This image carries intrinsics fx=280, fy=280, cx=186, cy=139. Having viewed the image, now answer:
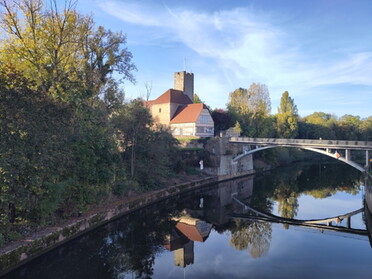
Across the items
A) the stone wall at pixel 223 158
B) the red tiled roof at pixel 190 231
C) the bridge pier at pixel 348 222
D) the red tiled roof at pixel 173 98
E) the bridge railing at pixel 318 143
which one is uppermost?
the red tiled roof at pixel 173 98

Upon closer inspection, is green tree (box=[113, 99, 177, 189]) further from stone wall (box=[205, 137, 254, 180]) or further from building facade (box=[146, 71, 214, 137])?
building facade (box=[146, 71, 214, 137])

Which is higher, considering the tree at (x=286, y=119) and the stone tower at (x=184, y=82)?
the stone tower at (x=184, y=82)

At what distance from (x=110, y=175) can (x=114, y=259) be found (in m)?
5.52

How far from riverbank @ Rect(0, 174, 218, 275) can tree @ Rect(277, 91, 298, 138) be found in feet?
98.7

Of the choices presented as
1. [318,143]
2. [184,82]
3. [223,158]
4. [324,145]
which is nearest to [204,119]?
[223,158]

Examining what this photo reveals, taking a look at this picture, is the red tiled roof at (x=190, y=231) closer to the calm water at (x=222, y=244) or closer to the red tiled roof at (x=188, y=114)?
the calm water at (x=222, y=244)

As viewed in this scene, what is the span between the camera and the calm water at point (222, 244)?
11.3 m

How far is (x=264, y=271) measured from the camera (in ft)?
37.4

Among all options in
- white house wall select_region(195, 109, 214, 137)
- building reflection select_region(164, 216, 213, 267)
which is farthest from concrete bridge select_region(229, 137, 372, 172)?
building reflection select_region(164, 216, 213, 267)

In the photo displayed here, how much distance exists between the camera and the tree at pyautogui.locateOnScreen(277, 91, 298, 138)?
49.2 meters

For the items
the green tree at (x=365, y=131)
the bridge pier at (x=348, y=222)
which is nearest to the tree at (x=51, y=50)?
the bridge pier at (x=348, y=222)

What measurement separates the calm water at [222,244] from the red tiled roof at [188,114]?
17.5m

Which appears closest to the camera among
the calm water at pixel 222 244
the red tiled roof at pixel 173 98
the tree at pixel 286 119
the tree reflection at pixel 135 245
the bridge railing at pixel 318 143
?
the calm water at pixel 222 244

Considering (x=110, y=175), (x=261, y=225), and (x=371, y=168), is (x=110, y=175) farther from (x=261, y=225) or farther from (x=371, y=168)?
(x=371, y=168)
